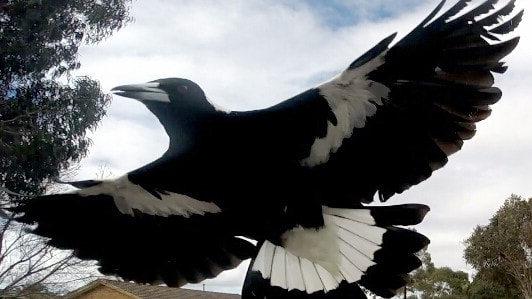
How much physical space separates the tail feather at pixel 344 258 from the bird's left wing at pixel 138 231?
17 cm

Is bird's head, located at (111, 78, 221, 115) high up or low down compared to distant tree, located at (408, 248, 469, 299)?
down

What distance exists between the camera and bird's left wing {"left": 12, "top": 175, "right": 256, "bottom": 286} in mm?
1838

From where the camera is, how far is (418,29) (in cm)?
151

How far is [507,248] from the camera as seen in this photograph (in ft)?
44.3

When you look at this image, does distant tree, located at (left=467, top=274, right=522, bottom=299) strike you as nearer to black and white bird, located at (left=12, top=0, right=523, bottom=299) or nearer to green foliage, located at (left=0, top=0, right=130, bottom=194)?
green foliage, located at (left=0, top=0, right=130, bottom=194)

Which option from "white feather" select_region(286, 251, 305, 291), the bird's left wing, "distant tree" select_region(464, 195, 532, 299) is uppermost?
"distant tree" select_region(464, 195, 532, 299)

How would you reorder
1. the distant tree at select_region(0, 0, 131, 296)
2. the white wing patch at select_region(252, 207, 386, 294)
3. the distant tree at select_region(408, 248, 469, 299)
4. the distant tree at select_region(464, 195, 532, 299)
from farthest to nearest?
the distant tree at select_region(408, 248, 469, 299) → the distant tree at select_region(464, 195, 532, 299) → the distant tree at select_region(0, 0, 131, 296) → the white wing patch at select_region(252, 207, 386, 294)

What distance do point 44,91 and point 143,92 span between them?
5.61 metres

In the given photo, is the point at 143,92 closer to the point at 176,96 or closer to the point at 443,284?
the point at 176,96

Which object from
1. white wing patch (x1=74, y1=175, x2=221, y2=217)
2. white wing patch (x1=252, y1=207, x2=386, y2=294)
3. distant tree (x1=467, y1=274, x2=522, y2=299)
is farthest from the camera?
distant tree (x1=467, y1=274, x2=522, y2=299)

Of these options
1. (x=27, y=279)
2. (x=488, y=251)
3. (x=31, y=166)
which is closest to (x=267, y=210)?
(x=31, y=166)

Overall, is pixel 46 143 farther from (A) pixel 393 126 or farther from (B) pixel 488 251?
(B) pixel 488 251

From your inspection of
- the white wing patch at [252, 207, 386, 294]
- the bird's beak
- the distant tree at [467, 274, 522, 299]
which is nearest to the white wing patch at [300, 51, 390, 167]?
the white wing patch at [252, 207, 386, 294]

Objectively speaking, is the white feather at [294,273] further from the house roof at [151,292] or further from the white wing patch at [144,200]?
the house roof at [151,292]
